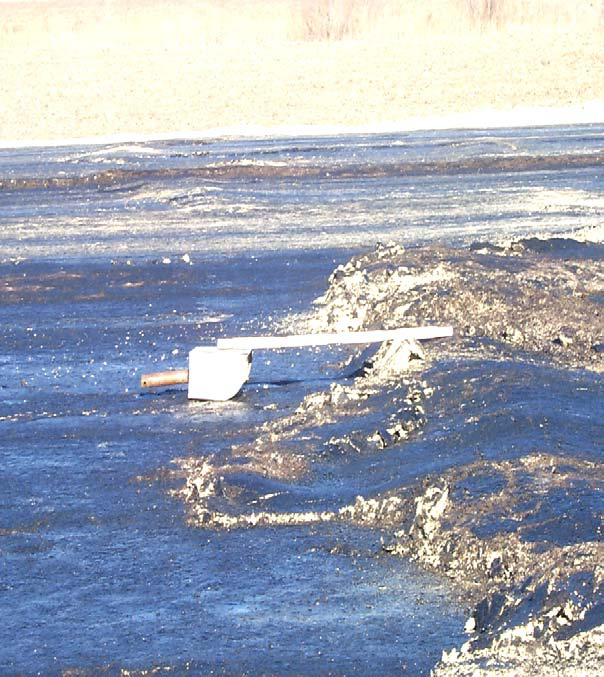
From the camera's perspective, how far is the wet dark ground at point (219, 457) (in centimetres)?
588

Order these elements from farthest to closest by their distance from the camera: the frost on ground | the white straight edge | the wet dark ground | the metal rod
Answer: the white straight edge, the metal rod, the wet dark ground, the frost on ground

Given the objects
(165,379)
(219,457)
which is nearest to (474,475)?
(219,457)

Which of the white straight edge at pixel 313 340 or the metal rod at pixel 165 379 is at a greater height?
the white straight edge at pixel 313 340

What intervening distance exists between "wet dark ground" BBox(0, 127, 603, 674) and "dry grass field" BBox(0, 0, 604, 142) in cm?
2631

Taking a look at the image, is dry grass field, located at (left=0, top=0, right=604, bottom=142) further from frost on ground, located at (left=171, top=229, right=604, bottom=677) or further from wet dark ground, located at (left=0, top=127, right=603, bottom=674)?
frost on ground, located at (left=171, top=229, right=604, bottom=677)

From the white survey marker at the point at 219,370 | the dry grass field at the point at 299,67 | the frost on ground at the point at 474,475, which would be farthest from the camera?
the dry grass field at the point at 299,67

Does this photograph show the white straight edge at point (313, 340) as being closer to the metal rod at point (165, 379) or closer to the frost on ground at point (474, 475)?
the frost on ground at point (474, 475)

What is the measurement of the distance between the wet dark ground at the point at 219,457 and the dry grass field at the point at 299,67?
26307 millimetres

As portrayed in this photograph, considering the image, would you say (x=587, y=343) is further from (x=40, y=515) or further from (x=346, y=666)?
(x=346, y=666)

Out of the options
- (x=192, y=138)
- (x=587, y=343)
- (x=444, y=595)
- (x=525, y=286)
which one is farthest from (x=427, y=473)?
(x=192, y=138)

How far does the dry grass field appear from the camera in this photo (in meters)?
44.0

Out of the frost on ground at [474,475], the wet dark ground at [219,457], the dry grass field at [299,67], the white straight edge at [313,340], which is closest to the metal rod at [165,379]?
the wet dark ground at [219,457]

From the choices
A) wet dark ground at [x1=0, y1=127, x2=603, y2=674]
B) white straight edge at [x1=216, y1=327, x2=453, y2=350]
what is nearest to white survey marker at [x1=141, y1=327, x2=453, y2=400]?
white straight edge at [x1=216, y1=327, x2=453, y2=350]

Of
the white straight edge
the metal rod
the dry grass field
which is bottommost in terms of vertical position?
the dry grass field
